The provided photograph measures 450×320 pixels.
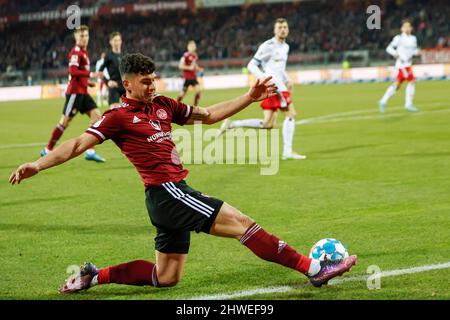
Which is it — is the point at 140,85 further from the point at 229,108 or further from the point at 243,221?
the point at 243,221

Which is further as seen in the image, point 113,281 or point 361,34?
point 361,34

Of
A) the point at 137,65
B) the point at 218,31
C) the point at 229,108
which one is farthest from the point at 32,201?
the point at 218,31

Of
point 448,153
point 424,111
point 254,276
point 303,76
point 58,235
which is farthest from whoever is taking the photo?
point 303,76

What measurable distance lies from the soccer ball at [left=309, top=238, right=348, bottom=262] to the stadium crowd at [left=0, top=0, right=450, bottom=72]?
144 feet

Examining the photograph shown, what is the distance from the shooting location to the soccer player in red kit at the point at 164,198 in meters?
5.57

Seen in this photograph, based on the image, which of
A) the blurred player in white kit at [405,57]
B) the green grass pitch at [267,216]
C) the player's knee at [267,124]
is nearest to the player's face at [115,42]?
the green grass pitch at [267,216]

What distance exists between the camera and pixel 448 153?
44.6 feet

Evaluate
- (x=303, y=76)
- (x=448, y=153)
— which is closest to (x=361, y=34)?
(x=303, y=76)

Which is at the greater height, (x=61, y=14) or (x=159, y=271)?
(x=61, y=14)

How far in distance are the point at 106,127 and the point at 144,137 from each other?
29cm
